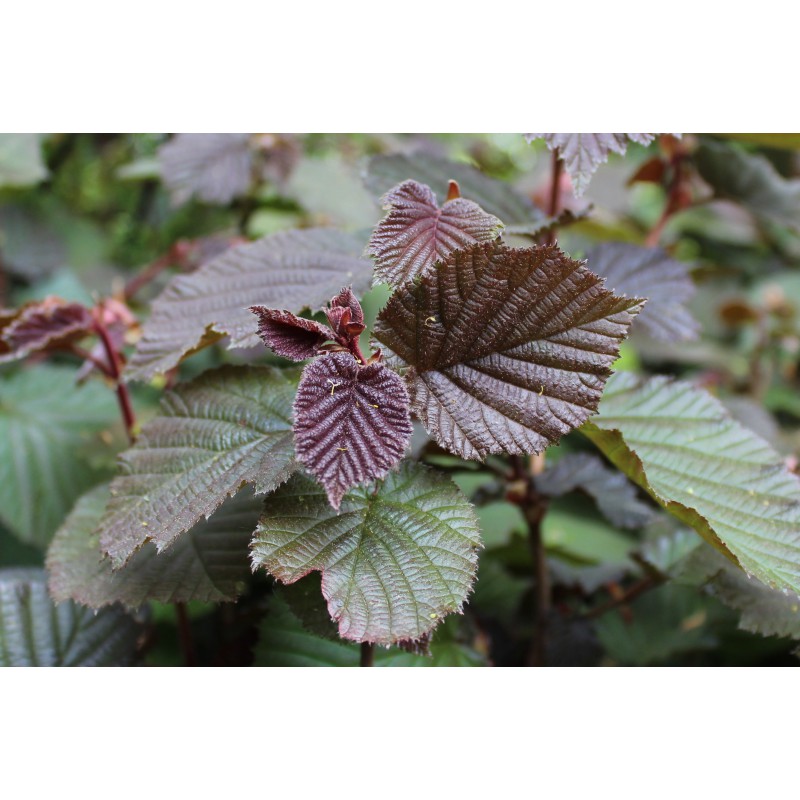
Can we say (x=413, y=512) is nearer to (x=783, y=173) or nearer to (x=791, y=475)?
(x=791, y=475)

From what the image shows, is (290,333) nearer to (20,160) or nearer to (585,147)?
(585,147)

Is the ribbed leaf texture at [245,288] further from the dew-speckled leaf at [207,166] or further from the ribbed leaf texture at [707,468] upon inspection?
the dew-speckled leaf at [207,166]

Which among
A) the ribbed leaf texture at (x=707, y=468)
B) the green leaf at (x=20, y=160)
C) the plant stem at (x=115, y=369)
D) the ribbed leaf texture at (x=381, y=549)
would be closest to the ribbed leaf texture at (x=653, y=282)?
the ribbed leaf texture at (x=707, y=468)

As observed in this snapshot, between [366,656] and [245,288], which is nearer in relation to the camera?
Result: [366,656]

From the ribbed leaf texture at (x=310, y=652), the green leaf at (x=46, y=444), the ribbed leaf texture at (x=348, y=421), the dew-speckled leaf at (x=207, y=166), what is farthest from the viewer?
the dew-speckled leaf at (x=207, y=166)

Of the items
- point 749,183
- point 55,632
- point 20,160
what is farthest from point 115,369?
point 749,183
